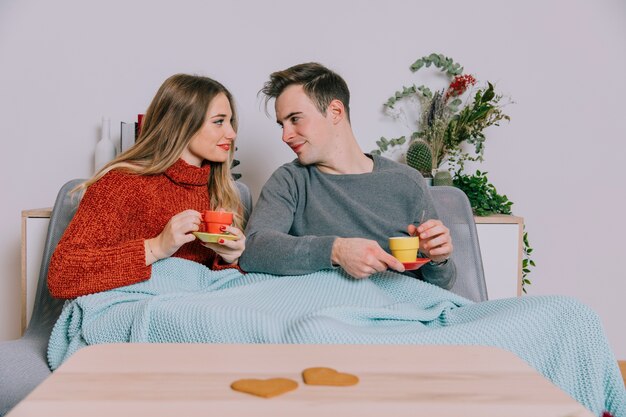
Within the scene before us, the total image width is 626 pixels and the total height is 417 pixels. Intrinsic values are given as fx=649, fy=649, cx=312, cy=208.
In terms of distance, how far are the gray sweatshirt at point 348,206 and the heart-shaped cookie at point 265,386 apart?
958 mm

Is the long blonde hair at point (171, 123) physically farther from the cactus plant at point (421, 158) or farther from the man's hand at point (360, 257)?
the cactus plant at point (421, 158)

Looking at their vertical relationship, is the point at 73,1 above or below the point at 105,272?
above

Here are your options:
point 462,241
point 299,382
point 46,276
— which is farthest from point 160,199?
point 299,382

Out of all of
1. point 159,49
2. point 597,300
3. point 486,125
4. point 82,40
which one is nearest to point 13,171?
point 82,40

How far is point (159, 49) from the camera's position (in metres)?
2.67

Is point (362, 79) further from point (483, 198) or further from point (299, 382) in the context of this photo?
point (299, 382)

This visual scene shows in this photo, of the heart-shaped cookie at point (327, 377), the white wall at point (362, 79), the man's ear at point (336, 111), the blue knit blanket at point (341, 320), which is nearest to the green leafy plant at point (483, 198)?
the white wall at point (362, 79)

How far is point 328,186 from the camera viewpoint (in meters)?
1.92

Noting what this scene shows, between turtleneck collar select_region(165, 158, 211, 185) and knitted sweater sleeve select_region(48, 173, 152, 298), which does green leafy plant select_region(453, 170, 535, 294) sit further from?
knitted sweater sleeve select_region(48, 173, 152, 298)

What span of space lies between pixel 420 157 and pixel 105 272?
1342 millimetres

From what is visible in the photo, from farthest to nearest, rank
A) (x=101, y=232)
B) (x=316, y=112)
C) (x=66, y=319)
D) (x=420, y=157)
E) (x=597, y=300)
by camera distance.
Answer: (x=597, y=300) → (x=420, y=157) → (x=316, y=112) → (x=101, y=232) → (x=66, y=319)

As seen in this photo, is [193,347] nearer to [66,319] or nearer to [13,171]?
[66,319]

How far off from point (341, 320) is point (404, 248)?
0.26m

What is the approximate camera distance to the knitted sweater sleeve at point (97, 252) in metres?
1.54
